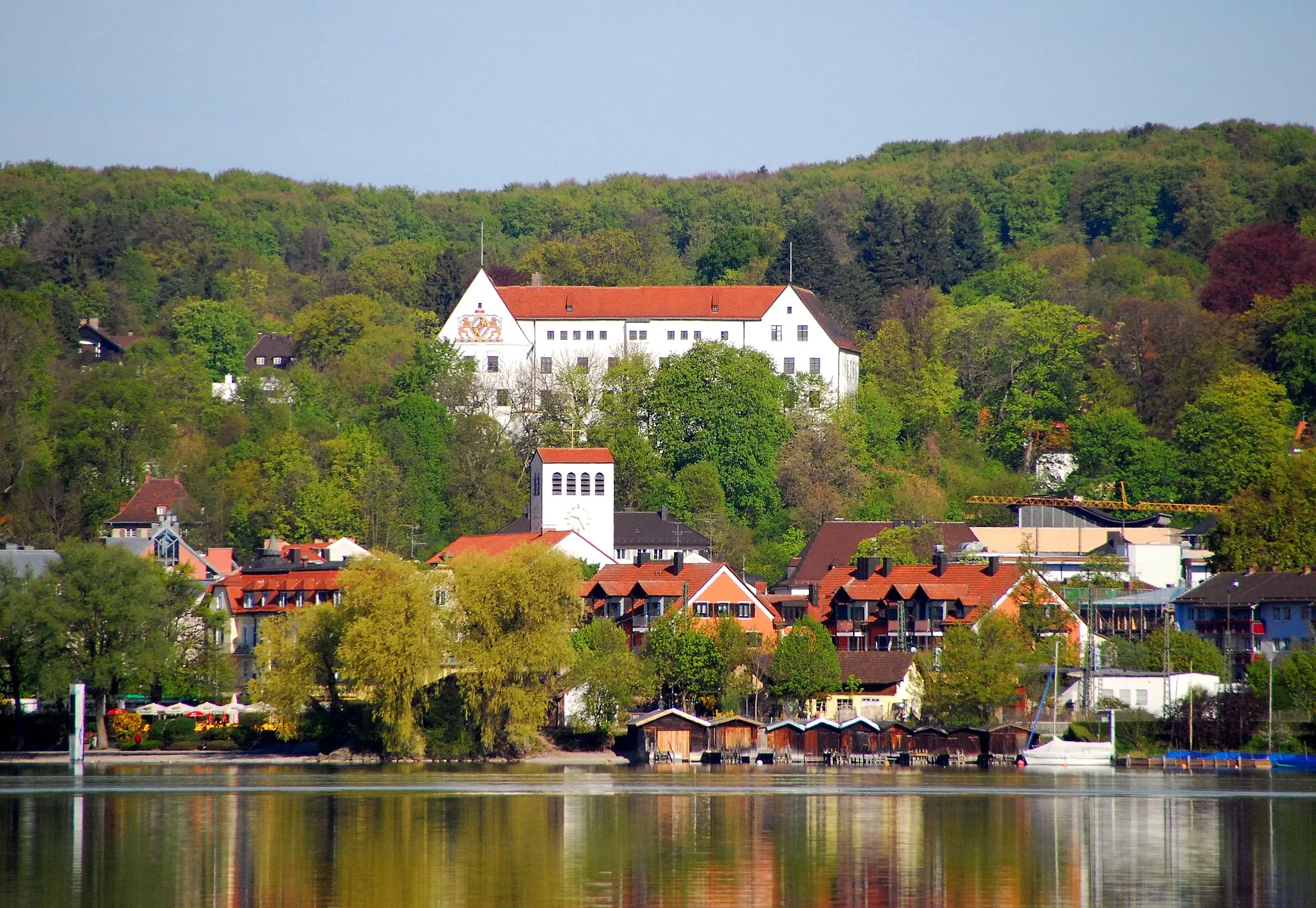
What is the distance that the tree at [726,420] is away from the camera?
104m

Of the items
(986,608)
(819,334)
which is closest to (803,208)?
(819,334)

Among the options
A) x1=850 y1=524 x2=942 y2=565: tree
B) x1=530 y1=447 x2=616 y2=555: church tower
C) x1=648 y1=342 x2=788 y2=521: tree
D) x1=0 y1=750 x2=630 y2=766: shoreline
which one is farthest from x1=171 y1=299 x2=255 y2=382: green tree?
x1=0 y1=750 x2=630 y2=766: shoreline

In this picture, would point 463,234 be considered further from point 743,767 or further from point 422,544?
point 743,767

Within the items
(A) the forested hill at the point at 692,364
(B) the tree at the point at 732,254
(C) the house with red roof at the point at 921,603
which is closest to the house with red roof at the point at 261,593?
(A) the forested hill at the point at 692,364

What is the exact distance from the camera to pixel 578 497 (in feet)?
301

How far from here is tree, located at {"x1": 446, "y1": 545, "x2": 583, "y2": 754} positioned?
65125 millimetres

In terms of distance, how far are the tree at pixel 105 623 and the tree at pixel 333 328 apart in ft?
176

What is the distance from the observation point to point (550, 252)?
5113 inches

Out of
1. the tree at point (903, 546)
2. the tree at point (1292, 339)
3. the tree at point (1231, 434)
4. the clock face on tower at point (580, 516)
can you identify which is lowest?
the tree at point (903, 546)

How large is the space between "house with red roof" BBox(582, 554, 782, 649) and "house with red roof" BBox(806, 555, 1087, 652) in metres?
2.56

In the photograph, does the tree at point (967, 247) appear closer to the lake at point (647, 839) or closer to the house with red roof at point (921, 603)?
the house with red roof at point (921, 603)

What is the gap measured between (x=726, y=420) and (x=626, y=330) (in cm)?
1359

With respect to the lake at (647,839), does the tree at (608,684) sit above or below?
above

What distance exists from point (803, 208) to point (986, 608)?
8162 centimetres
